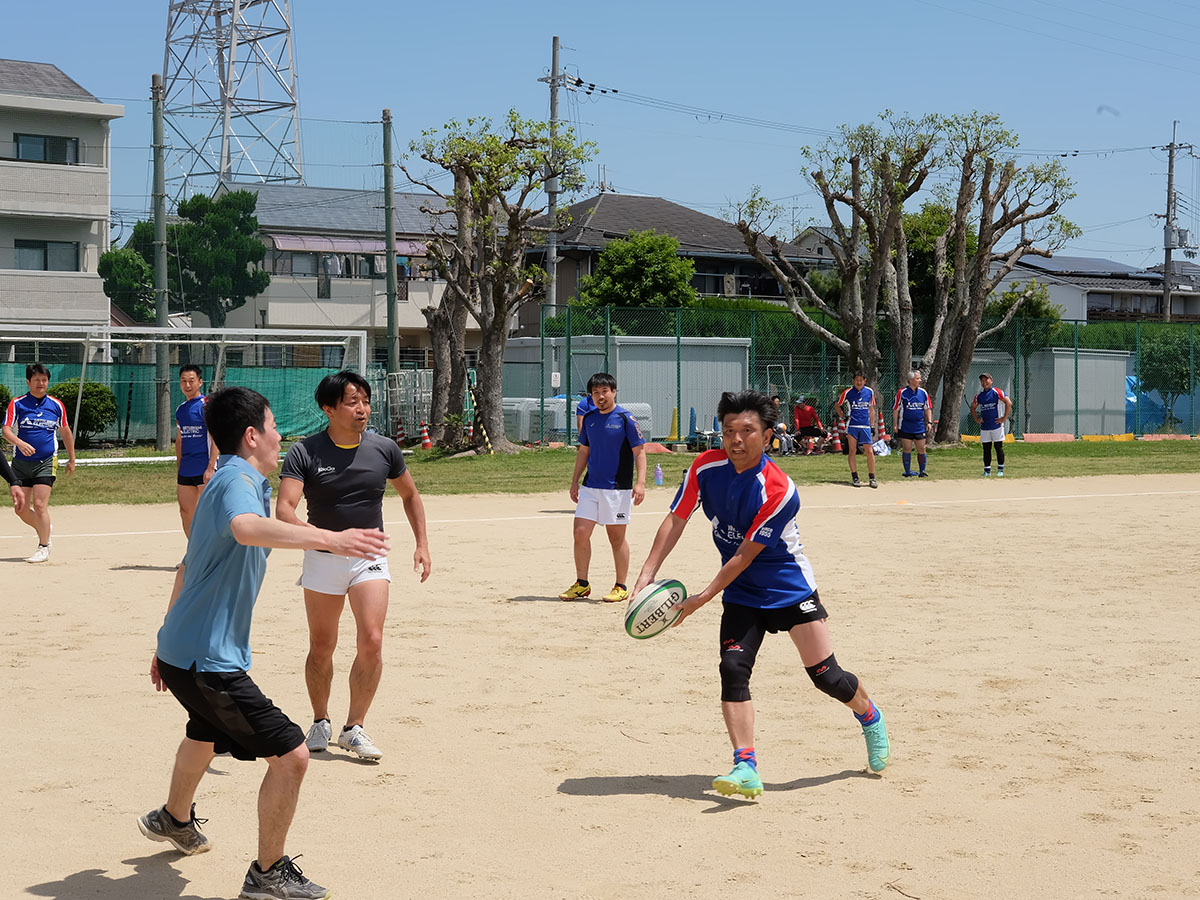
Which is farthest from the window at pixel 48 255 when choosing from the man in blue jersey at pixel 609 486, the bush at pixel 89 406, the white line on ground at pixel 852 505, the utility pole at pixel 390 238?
the man in blue jersey at pixel 609 486

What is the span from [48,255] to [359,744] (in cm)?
3846

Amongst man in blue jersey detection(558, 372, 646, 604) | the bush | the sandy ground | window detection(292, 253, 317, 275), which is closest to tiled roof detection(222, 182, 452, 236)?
window detection(292, 253, 317, 275)

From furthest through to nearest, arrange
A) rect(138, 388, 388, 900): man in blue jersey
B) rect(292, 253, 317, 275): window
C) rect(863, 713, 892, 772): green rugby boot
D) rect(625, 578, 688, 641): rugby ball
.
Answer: rect(292, 253, 317, 275): window, rect(863, 713, 892, 772): green rugby boot, rect(625, 578, 688, 641): rugby ball, rect(138, 388, 388, 900): man in blue jersey

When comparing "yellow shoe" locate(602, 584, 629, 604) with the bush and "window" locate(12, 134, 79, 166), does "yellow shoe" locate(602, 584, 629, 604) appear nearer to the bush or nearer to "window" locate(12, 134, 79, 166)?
the bush

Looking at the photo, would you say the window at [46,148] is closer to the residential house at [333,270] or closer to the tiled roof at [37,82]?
the tiled roof at [37,82]

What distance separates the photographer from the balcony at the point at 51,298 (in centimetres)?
3925

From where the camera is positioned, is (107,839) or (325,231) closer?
(107,839)

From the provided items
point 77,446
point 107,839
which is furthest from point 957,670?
point 77,446

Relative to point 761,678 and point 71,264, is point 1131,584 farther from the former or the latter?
point 71,264

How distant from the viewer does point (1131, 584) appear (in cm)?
1186

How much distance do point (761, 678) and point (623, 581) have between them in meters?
3.09

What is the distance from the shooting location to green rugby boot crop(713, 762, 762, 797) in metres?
5.62

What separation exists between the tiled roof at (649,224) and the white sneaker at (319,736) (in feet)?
165

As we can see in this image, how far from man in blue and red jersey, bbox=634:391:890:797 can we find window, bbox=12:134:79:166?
39431 millimetres
